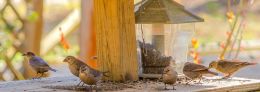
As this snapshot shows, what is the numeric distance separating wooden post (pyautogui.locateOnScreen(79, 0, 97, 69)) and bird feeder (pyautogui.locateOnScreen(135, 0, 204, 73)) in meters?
1.38

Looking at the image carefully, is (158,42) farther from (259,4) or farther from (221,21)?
(259,4)

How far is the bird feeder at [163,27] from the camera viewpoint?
283cm

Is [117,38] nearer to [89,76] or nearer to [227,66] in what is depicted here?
[89,76]

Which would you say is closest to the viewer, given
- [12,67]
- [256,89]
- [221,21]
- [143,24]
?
[256,89]

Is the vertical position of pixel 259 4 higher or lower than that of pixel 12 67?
higher

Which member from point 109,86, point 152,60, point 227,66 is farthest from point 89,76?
point 227,66

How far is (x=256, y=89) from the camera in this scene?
268 centimetres

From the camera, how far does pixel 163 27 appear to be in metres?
2.85

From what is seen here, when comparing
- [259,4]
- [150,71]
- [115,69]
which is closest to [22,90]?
[115,69]

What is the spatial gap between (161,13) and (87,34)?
149 cm

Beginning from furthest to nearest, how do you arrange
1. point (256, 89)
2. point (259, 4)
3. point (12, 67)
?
point (259, 4), point (12, 67), point (256, 89)

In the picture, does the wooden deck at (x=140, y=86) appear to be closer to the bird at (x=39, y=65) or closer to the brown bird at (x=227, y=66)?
the brown bird at (x=227, y=66)

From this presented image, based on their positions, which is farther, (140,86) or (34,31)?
(34,31)

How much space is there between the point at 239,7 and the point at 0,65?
5.88 ft
